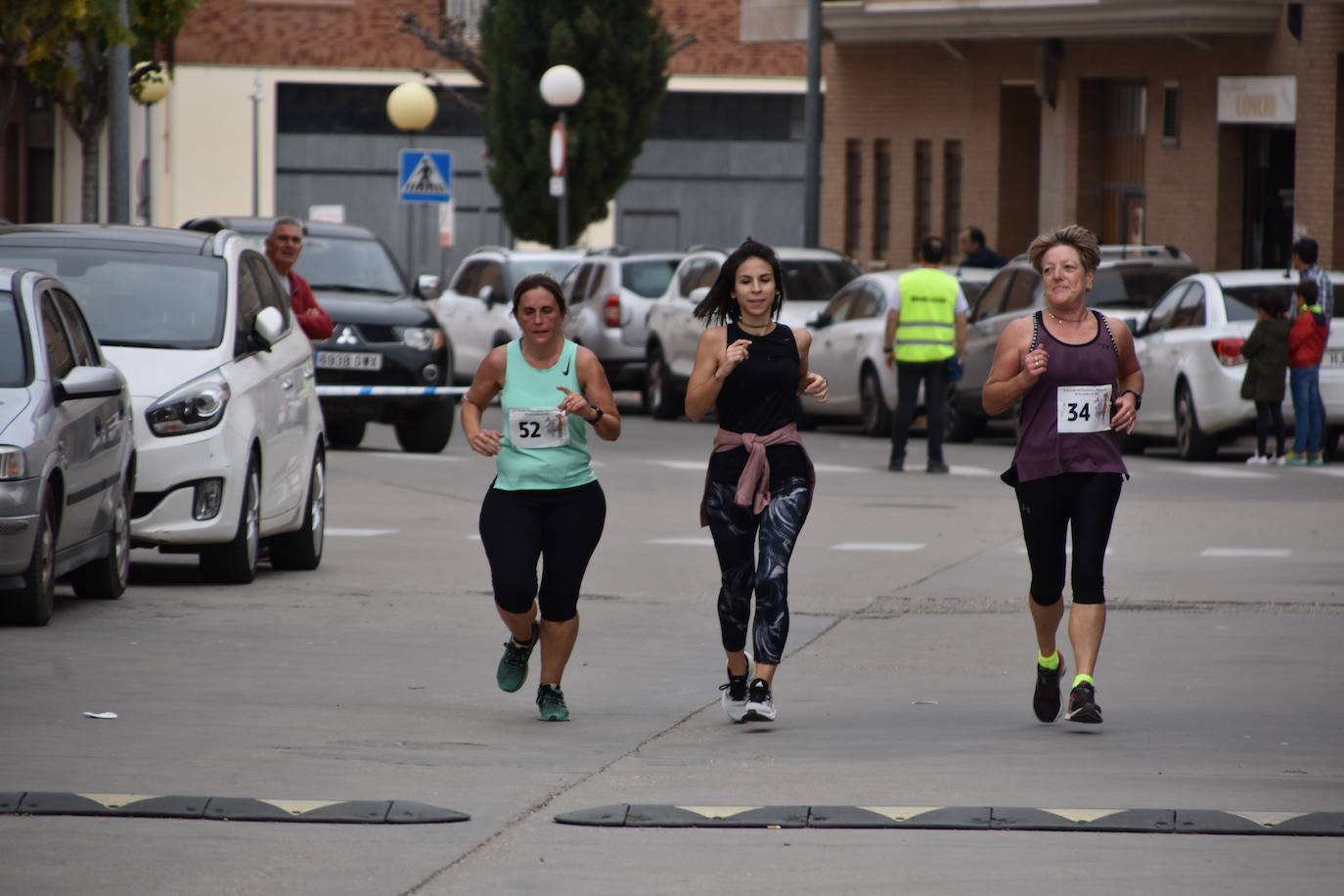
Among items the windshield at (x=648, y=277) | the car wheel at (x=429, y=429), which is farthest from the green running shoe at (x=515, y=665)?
the windshield at (x=648, y=277)

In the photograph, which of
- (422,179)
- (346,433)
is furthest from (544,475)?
(422,179)

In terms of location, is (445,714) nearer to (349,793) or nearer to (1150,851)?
(349,793)

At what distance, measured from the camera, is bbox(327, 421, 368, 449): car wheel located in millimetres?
24438

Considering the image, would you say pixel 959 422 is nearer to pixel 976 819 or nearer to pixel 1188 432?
pixel 1188 432

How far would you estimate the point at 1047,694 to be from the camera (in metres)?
9.42

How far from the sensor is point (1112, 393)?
952 cm

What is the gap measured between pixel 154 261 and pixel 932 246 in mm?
9457

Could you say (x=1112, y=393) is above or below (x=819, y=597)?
above

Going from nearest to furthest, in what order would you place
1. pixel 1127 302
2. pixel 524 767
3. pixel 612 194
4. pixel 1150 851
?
pixel 1150 851, pixel 524 767, pixel 1127 302, pixel 612 194

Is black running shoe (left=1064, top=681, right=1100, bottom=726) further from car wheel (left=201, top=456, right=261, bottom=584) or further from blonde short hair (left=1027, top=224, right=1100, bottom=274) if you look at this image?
car wheel (left=201, top=456, right=261, bottom=584)

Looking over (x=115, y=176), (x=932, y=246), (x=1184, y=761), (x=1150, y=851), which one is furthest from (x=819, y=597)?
(x=115, y=176)

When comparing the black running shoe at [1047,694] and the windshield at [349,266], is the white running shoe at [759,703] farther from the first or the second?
the windshield at [349,266]

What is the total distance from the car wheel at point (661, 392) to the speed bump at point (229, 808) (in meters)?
22.0

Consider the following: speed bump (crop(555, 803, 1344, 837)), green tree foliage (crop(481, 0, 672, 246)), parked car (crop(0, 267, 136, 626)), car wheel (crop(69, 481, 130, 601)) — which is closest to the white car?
car wheel (crop(69, 481, 130, 601))
